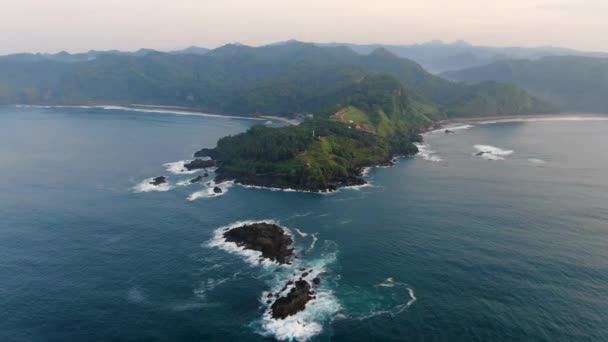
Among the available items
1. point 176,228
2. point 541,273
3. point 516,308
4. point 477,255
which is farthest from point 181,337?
point 541,273

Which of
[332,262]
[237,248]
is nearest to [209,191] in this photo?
[237,248]

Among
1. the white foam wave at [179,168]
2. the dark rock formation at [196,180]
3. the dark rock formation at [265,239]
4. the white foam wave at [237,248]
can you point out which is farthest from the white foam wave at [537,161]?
the white foam wave at [179,168]

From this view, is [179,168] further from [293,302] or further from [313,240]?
[293,302]

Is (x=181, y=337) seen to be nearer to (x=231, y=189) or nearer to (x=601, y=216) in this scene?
(x=231, y=189)

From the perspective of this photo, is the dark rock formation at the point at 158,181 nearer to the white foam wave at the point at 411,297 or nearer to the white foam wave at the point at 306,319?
the white foam wave at the point at 306,319

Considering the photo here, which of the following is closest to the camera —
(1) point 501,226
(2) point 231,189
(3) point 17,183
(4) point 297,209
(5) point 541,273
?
(5) point 541,273

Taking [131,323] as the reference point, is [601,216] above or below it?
above

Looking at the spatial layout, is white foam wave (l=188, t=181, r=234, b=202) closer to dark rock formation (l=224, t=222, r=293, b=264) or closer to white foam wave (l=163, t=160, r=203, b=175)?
white foam wave (l=163, t=160, r=203, b=175)
